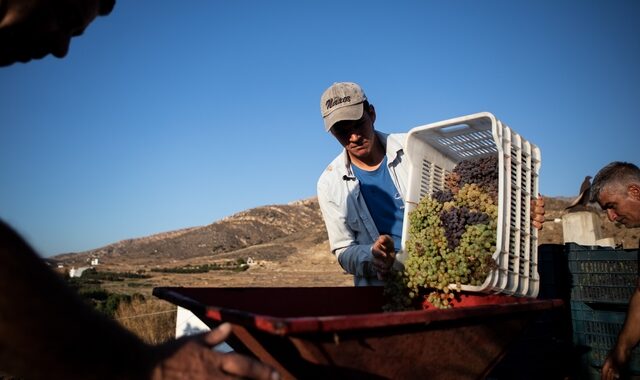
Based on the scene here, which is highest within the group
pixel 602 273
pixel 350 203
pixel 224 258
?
pixel 350 203

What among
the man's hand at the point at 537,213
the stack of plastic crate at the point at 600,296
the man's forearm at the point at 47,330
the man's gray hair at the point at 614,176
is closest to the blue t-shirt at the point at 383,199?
the man's hand at the point at 537,213

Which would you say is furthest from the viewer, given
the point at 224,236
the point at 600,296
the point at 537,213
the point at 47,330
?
the point at 224,236

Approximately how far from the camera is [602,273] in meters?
3.90

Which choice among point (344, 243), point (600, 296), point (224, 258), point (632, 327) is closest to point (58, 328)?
point (344, 243)

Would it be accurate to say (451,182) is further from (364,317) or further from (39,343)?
(39,343)

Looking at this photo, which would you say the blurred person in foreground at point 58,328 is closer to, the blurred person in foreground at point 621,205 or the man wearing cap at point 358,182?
the man wearing cap at point 358,182

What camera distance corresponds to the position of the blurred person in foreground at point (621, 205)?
3.00m

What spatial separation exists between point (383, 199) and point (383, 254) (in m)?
0.99

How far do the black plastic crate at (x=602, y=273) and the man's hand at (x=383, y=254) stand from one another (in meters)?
2.01

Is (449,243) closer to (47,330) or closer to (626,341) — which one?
(626,341)

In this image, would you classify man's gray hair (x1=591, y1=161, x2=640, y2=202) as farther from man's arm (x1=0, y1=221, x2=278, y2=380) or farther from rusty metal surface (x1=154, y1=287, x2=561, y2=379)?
man's arm (x1=0, y1=221, x2=278, y2=380)

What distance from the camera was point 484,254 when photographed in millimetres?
Answer: 2881

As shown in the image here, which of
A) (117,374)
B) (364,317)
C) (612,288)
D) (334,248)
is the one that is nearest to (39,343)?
(117,374)

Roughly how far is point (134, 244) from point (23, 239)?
7124 centimetres
